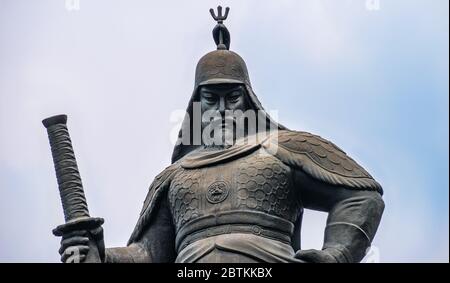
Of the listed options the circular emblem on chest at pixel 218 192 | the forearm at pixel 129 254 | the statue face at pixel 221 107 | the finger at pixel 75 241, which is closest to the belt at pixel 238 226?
the circular emblem on chest at pixel 218 192

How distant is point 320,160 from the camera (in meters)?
20.8

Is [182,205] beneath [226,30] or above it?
beneath

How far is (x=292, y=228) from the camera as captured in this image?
2047cm

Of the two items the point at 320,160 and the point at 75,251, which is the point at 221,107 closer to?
the point at 320,160

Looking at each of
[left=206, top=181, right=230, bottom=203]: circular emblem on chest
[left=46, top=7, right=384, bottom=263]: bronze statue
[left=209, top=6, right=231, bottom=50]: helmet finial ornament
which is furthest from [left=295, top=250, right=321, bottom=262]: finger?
[left=209, top=6, right=231, bottom=50]: helmet finial ornament

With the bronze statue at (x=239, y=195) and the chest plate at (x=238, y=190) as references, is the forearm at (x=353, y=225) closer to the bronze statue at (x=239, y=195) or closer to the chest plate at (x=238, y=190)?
the bronze statue at (x=239, y=195)

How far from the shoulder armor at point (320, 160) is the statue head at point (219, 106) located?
0.42 m

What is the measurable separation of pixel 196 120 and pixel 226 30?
1.18 metres

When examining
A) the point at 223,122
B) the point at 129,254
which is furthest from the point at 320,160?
the point at 129,254

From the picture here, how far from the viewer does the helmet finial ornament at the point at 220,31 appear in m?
22.1

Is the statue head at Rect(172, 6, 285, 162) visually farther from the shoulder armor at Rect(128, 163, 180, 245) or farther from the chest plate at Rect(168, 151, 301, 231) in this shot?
the chest plate at Rect(168, 151, 301, 231)
